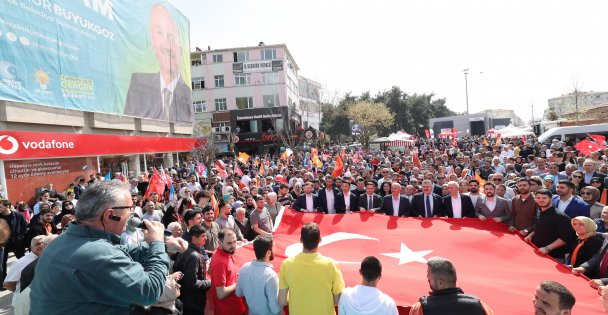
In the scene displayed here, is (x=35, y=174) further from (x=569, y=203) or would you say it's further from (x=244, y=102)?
(x=244, y=102)

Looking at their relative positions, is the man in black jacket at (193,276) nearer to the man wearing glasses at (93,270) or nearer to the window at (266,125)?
the man wearing glasses at (93,270)

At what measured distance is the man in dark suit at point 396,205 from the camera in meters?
7.78

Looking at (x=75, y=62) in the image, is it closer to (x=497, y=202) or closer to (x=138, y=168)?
(x=138, y=168)

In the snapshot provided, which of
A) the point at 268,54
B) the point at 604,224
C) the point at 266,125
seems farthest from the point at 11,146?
the point at 268,54

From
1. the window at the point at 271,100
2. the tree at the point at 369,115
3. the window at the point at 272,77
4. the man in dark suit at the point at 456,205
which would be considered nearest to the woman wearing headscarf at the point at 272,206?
the man in dark suit at the point at 456,205

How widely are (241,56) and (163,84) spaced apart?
2256 centimetres

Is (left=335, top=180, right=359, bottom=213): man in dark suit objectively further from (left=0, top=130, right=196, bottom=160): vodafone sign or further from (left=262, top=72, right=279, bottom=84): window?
(left=262, top=72, right=279, bottom=84): window

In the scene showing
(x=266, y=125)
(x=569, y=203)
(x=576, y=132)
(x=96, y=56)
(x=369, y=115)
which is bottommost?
(x=569, y=203)

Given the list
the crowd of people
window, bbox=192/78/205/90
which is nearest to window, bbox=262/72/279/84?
window, bbox=192/78/205/90

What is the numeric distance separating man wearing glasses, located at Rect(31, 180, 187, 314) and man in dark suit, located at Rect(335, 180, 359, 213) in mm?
6594

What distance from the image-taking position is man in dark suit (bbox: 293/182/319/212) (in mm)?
8959

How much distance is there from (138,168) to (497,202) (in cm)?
2246

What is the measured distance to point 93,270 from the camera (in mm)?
2047

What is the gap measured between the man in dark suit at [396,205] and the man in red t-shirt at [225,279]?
4.39 metres
